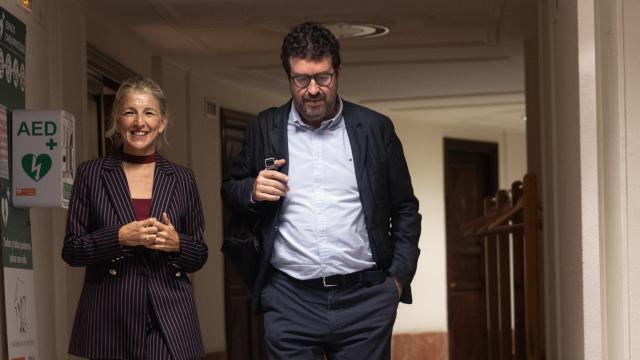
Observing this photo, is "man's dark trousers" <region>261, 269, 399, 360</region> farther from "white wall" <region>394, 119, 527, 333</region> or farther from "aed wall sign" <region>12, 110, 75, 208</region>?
"white wall" <region>394, 119, 527, 333</region>

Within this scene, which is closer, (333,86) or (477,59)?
(333,86)

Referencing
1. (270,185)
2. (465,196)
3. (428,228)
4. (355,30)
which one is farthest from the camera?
(465,196)

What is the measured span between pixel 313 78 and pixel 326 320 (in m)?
0.62

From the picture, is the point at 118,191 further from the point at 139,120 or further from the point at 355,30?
the point at 355,30

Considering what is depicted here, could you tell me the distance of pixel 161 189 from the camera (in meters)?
2.96

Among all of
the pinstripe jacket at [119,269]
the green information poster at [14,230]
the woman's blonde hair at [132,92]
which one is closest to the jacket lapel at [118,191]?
the pinstripe jacket at [119,269]

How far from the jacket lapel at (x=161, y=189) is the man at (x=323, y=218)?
169mm

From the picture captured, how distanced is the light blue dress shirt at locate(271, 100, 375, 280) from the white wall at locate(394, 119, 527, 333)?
27.1ft

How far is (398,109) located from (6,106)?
23.7 ft

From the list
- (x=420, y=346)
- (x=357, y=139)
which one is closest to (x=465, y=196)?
(x=420, y=346)

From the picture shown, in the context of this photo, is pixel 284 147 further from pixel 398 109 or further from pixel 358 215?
pixel 398 109

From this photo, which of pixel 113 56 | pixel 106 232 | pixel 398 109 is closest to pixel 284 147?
pixel 106 232

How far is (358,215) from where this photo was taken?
2.98 m

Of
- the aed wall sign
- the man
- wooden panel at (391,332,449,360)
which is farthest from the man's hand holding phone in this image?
wooden panel at (391,332,449,360)
